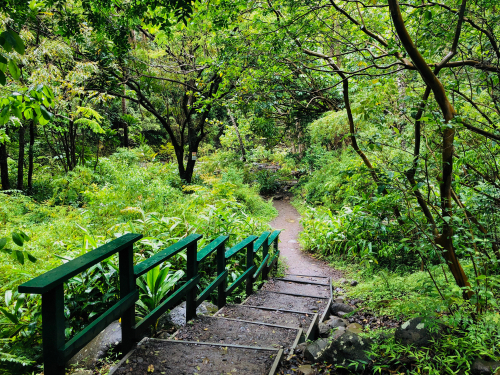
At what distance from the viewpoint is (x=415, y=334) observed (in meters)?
2.57

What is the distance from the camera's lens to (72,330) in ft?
10.0

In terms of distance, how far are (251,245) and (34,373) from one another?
10.00ft

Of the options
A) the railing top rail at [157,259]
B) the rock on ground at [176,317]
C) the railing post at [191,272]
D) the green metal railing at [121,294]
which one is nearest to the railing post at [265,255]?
the green metal railing at [121,294]

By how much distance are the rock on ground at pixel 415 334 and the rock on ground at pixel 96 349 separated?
2513 mm

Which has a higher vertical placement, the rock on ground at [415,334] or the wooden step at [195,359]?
the rock on ground at [415,334]

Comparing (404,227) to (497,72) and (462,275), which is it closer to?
(462,275)

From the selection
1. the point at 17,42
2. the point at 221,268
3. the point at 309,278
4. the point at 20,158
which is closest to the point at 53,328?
the point at 17,42

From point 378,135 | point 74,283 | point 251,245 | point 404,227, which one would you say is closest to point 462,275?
point 404,227

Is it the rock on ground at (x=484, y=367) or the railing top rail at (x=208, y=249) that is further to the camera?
the railing top rail at (x=208, y=249)

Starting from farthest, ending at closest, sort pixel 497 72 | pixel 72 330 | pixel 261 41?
1. pixel 261 41
2. pixel 72 330
3. pixel 497 72

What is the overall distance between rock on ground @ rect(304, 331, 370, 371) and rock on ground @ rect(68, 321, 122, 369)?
180 cm

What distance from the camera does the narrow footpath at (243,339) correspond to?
2465mm

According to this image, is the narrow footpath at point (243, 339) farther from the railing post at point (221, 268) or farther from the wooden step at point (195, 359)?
the railing post at point (221, 268)

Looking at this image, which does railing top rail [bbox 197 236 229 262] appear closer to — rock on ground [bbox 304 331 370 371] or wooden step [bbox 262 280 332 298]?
rock on ground [bbox 304 331 370 371]
